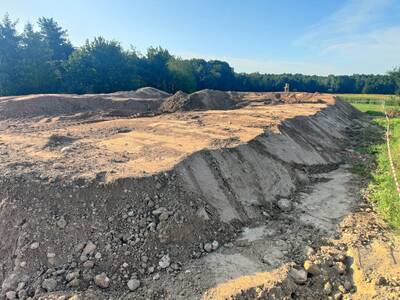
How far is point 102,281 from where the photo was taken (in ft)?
16.5

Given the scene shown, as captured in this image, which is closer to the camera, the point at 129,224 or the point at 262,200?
the point at 129,224

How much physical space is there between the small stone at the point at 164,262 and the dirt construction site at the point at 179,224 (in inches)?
0.8

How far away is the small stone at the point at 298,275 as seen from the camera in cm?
525

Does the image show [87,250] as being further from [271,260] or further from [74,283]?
[271,260]

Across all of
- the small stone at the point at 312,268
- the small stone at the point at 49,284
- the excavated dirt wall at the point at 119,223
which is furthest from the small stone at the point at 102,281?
the small stone at the point at 312,268

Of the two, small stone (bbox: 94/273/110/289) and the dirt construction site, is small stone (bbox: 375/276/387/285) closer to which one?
the dirt construction site

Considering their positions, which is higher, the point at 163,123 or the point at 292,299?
the point at 163,123

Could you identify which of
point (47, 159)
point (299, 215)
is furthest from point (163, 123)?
point (299, 215)

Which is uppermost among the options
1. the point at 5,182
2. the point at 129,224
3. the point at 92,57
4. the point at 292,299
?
the point at 92,57

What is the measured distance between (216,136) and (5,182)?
582 centimetres

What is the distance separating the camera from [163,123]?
12.3 metres

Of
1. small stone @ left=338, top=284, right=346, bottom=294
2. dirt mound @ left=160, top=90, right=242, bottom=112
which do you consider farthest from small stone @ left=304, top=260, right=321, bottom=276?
dirt mound @ left=160, top=90, right=242, bottom=112

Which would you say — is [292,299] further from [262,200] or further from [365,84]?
[365,84]

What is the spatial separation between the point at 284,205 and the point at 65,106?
1225 centimetres
